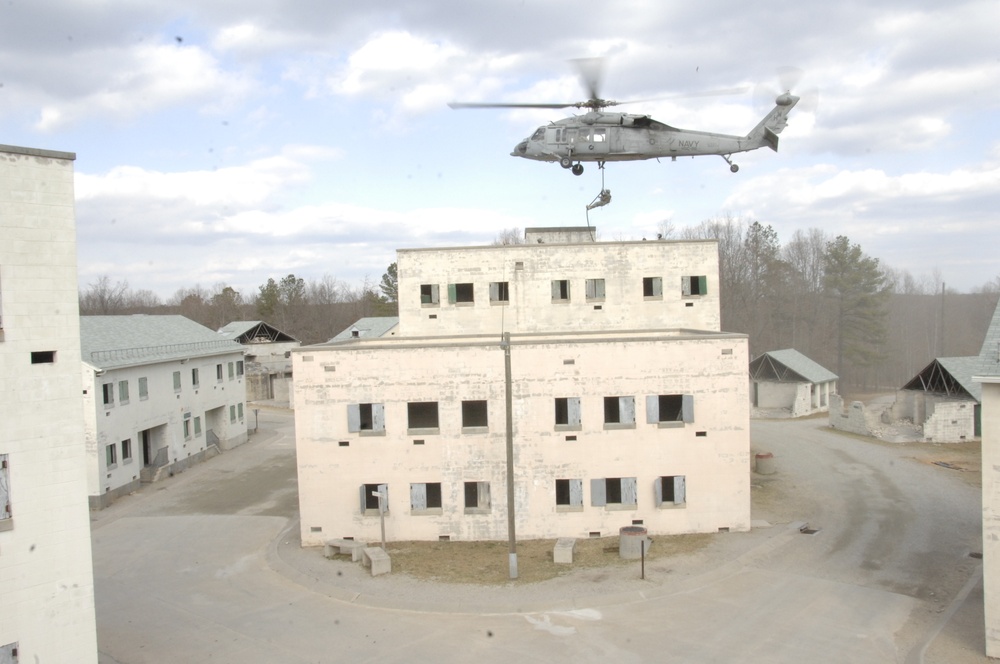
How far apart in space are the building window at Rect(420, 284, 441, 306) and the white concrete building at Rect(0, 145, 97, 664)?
17134 mm

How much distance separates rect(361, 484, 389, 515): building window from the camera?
72.6 feet

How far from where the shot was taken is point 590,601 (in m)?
17.7

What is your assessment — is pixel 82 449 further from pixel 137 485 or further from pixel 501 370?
pixel 137 485

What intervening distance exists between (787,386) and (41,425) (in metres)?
45.5

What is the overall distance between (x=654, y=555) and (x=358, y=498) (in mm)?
9041

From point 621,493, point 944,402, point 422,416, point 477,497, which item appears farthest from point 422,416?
point 944,402

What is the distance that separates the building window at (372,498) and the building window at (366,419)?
166cm

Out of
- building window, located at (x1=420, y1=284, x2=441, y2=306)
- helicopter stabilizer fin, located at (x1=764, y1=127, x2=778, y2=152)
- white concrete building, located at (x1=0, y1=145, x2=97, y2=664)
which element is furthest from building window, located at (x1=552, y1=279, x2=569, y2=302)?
white concrete building, located at (x1=0, y1=145, x2=97, y2=664)

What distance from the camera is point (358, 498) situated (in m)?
22.3

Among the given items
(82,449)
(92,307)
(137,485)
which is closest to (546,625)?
(82,449)

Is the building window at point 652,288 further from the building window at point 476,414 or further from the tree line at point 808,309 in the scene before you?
the tree line at point 808,309

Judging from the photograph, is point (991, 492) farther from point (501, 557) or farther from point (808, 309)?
point (808, 309)

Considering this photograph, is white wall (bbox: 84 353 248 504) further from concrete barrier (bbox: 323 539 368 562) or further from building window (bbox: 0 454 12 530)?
building window (bbox: 0 454 12 530)

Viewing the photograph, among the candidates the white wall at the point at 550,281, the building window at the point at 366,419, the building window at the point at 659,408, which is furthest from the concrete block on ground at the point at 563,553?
the white wall at the point at 550,281
